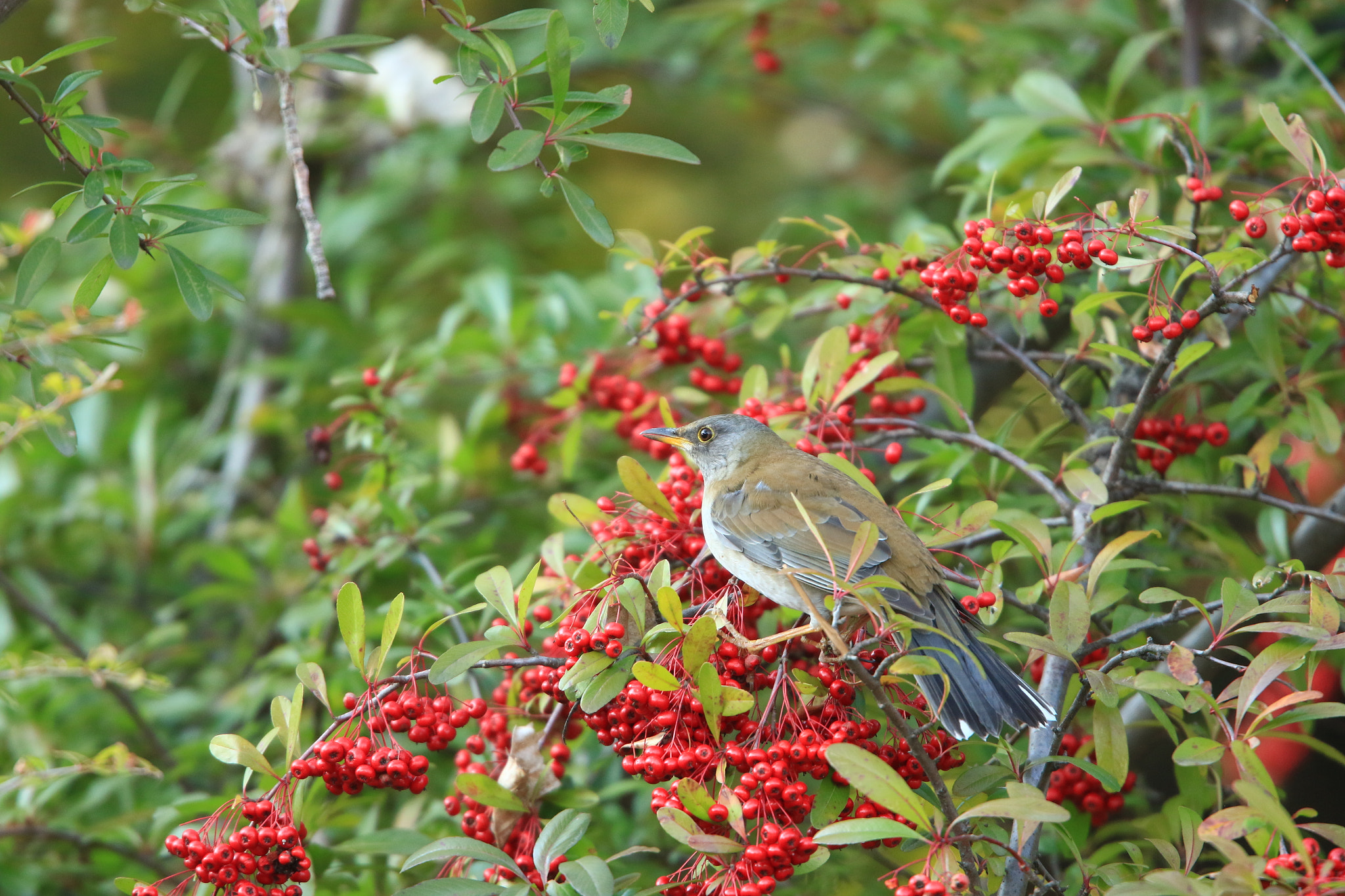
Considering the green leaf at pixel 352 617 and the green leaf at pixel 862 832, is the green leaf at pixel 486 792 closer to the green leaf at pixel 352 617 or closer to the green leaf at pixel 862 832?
the green leaf at pixel 352 617

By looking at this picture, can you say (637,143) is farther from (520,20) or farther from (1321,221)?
(1321,221)

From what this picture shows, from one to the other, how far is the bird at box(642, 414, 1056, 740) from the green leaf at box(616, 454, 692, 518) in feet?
0.43

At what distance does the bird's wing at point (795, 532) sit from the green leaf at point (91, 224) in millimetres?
1512

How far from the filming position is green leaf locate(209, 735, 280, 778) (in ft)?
7.27

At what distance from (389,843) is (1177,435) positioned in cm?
242

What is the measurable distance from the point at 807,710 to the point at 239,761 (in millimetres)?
1203

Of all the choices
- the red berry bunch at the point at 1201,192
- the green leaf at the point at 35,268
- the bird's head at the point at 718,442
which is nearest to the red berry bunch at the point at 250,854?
the green leaf at the point at 35,268

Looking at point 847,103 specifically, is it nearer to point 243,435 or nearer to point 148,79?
point 243,435

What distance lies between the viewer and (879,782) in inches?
71.7

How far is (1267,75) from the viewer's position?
14.7 feet

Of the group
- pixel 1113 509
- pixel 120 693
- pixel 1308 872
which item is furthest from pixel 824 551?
pixel 120 693

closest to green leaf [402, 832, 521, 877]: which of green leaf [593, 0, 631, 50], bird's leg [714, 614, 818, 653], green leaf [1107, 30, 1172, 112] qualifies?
bird's leg [714, 614, 818, 653]

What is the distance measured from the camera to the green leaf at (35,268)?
7.57 feet

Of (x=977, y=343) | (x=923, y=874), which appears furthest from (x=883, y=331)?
(x=923, y=874)
